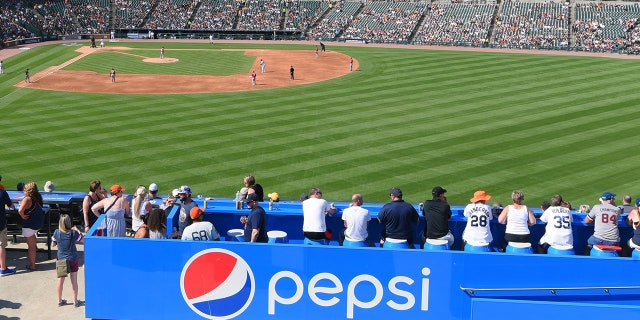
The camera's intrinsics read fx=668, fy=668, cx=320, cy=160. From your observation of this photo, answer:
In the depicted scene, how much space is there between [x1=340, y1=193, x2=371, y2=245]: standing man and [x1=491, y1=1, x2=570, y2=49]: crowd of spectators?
61112mm

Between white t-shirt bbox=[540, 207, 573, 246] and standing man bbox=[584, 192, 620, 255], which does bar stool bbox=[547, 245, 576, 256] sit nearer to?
white t-shirt bbox=[540, 207, 573, 246]

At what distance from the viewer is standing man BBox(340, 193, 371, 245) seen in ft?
35.7

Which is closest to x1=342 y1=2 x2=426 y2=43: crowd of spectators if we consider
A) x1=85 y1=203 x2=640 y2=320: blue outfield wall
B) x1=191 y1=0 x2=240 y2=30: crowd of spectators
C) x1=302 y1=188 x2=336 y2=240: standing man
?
x1=191 y1=0 x2=240 y2=30: crowd of spectators

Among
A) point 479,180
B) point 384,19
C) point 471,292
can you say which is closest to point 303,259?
point 471,292

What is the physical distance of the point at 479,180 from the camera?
2492 cm

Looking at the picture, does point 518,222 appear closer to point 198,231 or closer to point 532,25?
point 198,231

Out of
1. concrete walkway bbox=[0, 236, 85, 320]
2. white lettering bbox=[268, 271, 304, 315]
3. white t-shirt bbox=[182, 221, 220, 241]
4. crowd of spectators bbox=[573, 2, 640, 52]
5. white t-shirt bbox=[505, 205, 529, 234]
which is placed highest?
crowd of spectators bbox=[573, 2, 640, 52]

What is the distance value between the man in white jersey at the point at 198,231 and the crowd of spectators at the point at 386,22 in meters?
64.7

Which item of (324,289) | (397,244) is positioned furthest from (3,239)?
(397,244)

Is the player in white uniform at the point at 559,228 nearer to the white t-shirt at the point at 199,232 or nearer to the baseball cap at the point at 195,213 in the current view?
the white t-shirt at the point at 199,232

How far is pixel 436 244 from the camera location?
35.0 feet

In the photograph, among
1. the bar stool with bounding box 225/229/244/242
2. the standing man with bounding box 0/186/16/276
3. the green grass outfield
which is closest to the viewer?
the bar stool with bounding box 225/229/244/242

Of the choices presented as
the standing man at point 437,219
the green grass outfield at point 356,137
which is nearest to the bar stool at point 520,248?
the standing man at point 437,219

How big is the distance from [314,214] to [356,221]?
748 millimetres
